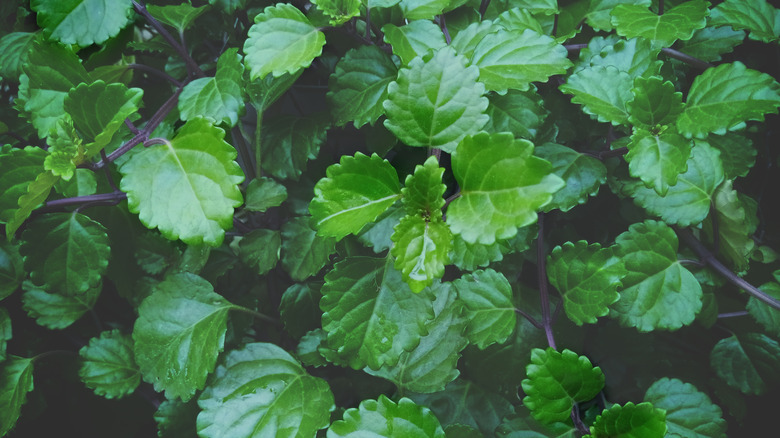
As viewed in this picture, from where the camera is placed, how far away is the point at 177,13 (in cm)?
81

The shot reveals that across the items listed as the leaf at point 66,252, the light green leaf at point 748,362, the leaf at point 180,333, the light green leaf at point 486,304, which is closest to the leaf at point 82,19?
the leaf at point 66,252

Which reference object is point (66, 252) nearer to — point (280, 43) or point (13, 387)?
point (13, 387)

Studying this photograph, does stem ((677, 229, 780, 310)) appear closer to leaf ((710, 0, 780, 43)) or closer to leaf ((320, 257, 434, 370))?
leaf ((710, 0, 780, 43))

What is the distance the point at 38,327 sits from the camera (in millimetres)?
1028

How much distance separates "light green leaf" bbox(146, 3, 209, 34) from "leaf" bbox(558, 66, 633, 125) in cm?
49

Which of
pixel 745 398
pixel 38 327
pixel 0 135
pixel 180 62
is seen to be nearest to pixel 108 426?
pixel 38 327

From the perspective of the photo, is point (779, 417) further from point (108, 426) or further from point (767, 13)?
point (108, 426)

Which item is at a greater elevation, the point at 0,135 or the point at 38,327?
the point at 0,135

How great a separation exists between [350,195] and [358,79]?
21 centimetres

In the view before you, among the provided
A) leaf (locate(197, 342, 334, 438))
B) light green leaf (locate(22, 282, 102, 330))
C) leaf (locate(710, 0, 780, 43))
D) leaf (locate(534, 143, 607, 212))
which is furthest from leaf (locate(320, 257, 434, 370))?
leaf (locate(710, 0, 780, 43))

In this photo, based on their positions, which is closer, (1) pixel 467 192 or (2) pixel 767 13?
(1) pixel 467 192

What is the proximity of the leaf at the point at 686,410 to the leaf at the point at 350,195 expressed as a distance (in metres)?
0.44

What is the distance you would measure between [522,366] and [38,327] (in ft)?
2.67

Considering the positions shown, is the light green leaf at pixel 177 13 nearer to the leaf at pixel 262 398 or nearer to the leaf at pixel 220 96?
the leaf at pixel 220 96
